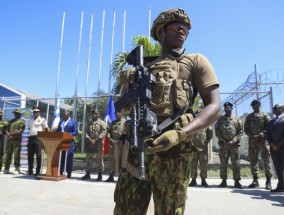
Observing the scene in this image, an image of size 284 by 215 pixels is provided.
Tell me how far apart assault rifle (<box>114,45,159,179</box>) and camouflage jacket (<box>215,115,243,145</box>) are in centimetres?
563

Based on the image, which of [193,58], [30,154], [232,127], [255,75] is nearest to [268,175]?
[232,127]

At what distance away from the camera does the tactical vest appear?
173cm

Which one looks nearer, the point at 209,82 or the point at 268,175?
the point at 209,82

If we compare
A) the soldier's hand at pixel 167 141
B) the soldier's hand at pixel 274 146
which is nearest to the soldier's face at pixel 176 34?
the soldier's hand at pixel 167 141

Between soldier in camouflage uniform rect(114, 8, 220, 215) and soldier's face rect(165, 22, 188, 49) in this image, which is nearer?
soldier in camouflage uniform rect(114, 8, 220, 215)

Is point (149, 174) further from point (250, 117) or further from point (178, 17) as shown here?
point (250, 117)

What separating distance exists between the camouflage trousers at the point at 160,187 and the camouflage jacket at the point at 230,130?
5.58 m

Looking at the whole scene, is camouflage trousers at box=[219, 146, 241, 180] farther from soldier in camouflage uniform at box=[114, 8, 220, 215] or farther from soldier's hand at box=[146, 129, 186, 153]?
soldier's hand at box=[146, 129, 186, 153]

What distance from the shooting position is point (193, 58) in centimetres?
184

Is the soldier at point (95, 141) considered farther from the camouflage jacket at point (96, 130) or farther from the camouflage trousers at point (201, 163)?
the camouflage trousers at point (201, 163)

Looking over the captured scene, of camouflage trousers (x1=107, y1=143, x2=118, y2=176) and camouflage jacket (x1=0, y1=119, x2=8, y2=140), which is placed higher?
camouflage jacket (x1=0, y1=119, x2=8, y2=140)

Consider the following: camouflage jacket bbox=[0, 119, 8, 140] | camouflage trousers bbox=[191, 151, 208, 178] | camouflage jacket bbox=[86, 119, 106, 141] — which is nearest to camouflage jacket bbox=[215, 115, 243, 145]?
camouflage trousers bbox=[191, 151, 208, 178]

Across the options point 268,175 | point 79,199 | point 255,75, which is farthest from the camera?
point 255,75

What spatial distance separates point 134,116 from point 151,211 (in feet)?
9.21
